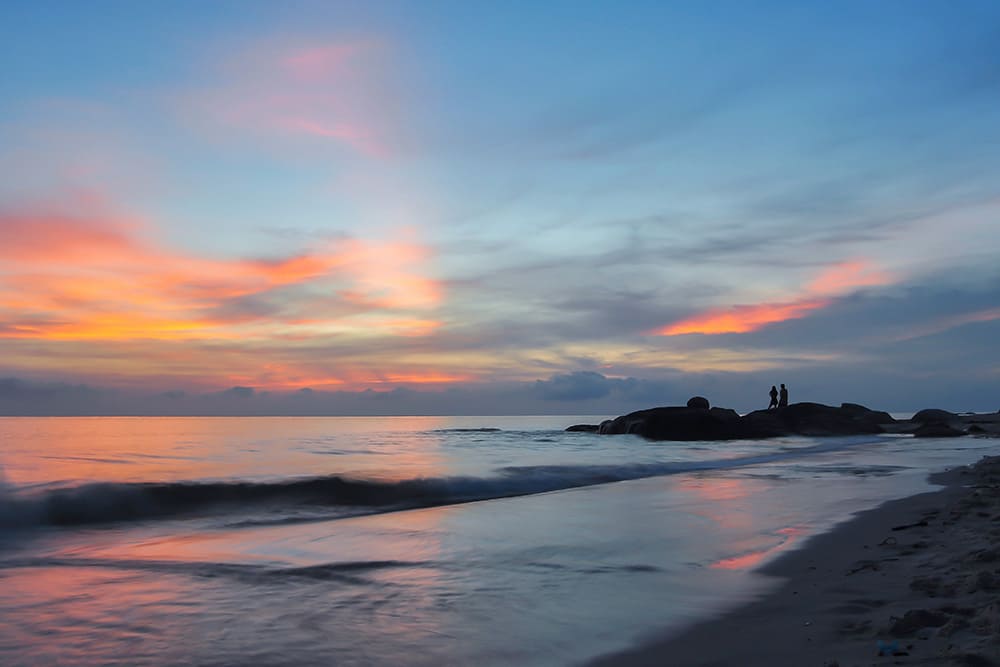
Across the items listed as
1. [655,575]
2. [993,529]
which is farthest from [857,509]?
[655,575]

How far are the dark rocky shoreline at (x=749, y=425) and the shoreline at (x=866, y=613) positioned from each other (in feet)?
96.5

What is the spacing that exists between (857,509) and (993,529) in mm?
3284

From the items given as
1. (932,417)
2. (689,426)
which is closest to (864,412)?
(932,417)

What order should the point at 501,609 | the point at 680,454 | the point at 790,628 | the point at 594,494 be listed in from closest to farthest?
the point at 790,628, the point at 501,609, the point at 594,494, the point at 680,454

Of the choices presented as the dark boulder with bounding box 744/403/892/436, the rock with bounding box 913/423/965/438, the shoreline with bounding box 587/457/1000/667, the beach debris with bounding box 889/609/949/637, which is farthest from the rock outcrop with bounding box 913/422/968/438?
the beach debris with bounding box 889/609/949/637

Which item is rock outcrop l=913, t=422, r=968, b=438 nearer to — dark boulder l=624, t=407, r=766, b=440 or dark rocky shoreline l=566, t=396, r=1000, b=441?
dark rocky shoreline l=566, t=396, r=1000, b=441

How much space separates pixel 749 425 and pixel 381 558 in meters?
34.5

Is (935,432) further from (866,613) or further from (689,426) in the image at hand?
(866,613)

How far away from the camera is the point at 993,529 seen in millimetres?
7172

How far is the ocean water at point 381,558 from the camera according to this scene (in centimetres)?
466

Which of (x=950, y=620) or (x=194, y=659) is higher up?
(x=950, y=620)

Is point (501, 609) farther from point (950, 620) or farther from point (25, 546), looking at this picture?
point (25, 546)

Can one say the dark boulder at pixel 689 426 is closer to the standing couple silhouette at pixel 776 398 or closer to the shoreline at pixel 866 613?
the standing couple silhouette at pixel 776 398

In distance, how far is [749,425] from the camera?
3869 centimetres
